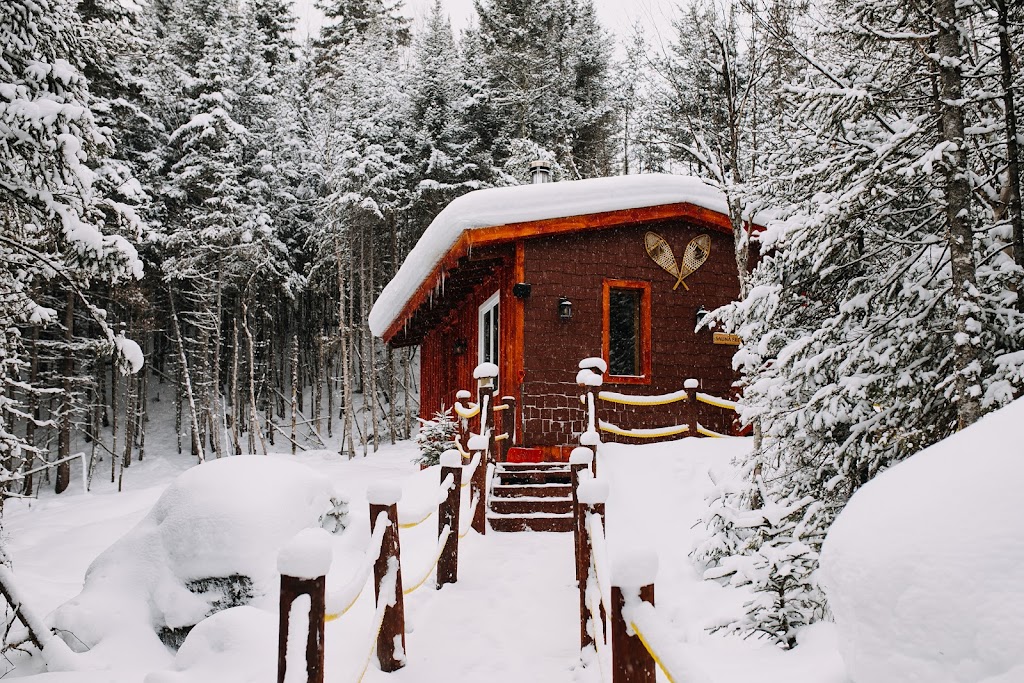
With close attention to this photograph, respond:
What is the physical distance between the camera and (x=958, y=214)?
3908 millimetres

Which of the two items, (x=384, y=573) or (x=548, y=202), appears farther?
(x=548, y=202)

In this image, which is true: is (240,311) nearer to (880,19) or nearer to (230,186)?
(230,186)

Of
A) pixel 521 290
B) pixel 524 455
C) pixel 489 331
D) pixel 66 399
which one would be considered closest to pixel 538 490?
pixel 524 455

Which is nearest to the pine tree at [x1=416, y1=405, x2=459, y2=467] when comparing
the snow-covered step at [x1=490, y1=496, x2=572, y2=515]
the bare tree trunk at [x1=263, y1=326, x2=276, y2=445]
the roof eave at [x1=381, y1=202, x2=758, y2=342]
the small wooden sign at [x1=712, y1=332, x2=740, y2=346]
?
the roof eave at [x1=381, y1=202, x2=758, y2=342]

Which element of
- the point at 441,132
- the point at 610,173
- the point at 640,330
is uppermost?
the point at 441,132

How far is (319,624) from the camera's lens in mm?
2422

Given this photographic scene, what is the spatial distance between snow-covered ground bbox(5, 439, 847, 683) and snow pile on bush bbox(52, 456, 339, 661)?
0.23m

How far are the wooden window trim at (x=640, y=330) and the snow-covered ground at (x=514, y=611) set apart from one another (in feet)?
5.06

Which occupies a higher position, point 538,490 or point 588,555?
point 588,555

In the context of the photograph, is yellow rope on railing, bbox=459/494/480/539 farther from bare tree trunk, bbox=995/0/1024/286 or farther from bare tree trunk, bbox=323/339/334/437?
bare tree trunk, bbox=323/339/334/437

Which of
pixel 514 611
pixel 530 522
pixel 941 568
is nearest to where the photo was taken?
pixel 941 568

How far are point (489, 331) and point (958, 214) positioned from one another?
9042 millimetres

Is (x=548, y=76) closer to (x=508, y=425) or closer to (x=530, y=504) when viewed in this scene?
(x=508, y=425)

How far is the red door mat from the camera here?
9594 mm
